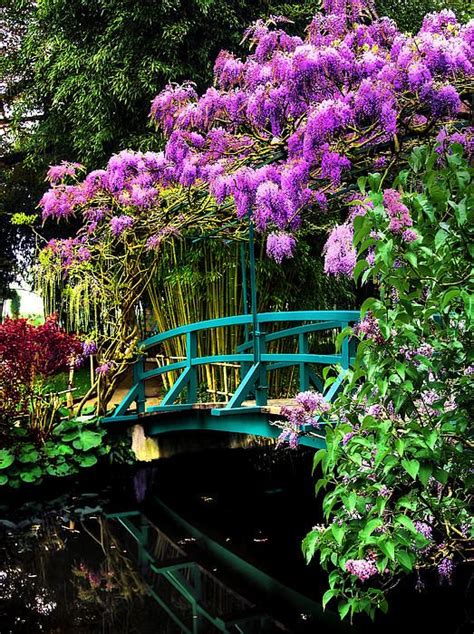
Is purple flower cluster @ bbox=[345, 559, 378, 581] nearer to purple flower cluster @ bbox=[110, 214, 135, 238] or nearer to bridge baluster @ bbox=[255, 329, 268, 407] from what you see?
bridge baluster @ bbox=[255, 329, 268, 407]

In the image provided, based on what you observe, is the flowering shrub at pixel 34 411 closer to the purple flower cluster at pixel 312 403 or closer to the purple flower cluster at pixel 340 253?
the purple flower cluster at pixel 340 253

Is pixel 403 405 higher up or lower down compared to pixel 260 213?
lower down

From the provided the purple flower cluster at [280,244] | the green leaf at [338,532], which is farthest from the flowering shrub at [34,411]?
the green leaf at [338,532]

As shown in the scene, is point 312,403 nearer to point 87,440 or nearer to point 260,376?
point 260,376

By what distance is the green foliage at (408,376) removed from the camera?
6.33ft

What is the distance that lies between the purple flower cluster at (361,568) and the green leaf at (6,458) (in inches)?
174

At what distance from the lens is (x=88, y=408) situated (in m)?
7.04

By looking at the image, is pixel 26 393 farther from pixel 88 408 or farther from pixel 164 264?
pixel 164 264

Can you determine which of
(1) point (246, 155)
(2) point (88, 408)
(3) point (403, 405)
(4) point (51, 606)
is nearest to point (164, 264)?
(2) point (88, 408)

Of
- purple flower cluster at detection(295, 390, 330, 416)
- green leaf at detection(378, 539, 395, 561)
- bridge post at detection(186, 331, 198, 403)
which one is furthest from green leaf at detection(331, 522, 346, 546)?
bridge post at detection(186, 331, 198, 403)

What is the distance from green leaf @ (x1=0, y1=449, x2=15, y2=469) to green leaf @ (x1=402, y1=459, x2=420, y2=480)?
4647 millimetres

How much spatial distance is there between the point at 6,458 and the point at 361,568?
4.53 meters

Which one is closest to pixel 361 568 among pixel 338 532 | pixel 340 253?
pixel 338 532

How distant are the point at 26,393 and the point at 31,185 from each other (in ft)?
18.0
